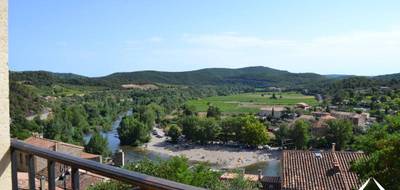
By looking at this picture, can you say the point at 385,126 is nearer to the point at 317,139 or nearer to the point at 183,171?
the point at 183,171

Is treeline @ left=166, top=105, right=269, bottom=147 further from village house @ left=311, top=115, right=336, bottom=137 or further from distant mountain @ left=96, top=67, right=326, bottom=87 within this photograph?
distant mountain @ left=96, top=67, right=326, bottom=87

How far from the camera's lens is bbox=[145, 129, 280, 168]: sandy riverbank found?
44.9m

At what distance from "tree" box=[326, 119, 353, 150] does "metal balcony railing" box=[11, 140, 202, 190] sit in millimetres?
53398

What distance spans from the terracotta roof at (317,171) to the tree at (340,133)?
3916 cm

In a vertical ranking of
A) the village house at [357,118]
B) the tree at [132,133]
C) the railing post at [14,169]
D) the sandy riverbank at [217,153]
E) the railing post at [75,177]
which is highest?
the railing post at [75,177]

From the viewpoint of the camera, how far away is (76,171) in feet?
6.18

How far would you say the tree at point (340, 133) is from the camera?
Answer: 52531 mm

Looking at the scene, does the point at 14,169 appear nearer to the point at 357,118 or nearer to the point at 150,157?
the point at 150,157

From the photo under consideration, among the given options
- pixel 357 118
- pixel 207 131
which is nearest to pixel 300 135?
pixel 207 131

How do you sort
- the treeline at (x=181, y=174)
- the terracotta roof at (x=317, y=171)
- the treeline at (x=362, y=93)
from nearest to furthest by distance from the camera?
the terracotta roof at (x=317, y=171), the treeline at (x=181, y=174), the treeline at (x=362, y=93)

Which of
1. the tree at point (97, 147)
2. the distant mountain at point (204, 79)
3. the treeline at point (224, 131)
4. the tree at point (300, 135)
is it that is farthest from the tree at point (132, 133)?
the distant mountain at point (204, 79)

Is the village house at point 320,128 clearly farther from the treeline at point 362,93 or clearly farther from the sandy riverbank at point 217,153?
the treeline at point 362,93

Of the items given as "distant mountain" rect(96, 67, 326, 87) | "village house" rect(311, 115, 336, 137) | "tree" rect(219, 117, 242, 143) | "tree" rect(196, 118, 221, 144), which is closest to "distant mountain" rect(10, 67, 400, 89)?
"distant mountain" rect(96, 67, 326, 87)

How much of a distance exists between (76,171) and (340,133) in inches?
2128
